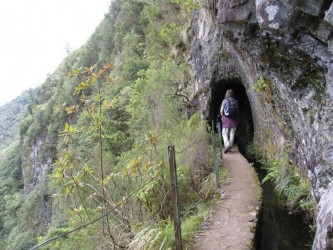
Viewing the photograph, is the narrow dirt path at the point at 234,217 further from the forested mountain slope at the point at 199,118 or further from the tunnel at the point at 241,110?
the tunnel at the point at 241,110

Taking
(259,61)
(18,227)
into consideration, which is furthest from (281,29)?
(18,227)

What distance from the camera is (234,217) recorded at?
5.64 meters

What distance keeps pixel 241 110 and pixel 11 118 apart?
4144 inches

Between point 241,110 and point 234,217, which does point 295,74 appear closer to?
point 234,217

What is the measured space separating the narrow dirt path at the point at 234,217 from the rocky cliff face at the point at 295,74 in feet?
3.29

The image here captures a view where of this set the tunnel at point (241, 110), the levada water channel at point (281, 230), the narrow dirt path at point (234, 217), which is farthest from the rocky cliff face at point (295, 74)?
the tunnel at point (241, 110)

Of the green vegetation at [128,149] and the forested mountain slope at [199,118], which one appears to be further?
the green vegetation at [128,149]

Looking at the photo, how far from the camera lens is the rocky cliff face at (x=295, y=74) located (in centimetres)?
436

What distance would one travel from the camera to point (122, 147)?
1614 cm

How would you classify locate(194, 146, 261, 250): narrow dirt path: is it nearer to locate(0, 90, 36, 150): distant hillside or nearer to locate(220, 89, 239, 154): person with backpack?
locate(220, 89, 239, 154): person with backpack

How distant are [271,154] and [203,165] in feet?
6.25

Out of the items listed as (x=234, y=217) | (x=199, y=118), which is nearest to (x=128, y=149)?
(x=199, y=118)

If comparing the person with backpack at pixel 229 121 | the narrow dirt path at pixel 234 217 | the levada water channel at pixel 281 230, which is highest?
the person with backpack at pixel 229 121

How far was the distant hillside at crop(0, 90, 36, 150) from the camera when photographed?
3911 inches
